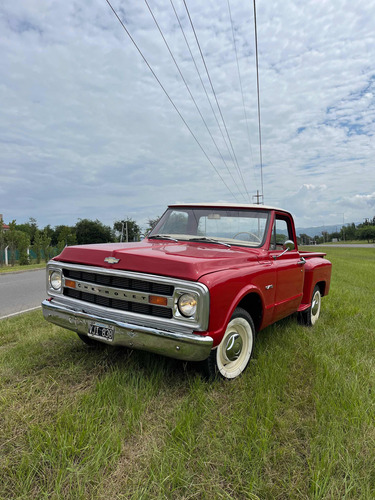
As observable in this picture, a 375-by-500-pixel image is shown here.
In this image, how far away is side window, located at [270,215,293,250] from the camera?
4.02 meters

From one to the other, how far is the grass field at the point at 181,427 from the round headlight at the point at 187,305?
700mm

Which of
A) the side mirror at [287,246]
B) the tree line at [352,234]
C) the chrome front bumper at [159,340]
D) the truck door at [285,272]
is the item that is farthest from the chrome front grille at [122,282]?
the tree line at [352,234]

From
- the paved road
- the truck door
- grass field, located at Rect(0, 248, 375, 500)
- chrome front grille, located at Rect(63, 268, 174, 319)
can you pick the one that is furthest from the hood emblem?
the paved road

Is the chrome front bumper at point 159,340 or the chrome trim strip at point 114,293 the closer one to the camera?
the chrome front bumper at point 159,340

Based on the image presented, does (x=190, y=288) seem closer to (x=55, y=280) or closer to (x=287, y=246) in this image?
(x=55, y=280)

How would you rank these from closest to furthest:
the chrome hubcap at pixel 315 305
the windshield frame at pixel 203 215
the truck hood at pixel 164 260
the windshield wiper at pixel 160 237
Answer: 1. the truck hood at pixel 164 260
2. the windshield frame at pixel 203 215
3. the windshield wiper at pixel 160 237
4. the chrome hubcap at pixel 315 305

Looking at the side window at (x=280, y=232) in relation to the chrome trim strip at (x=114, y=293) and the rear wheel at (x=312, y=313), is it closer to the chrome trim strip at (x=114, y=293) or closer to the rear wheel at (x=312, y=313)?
the rear wheel at (x=312, y=313)

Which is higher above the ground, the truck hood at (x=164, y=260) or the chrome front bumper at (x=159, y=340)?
the truck hood at (x=164, y=260)

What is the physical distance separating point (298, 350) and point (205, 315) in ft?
5.98

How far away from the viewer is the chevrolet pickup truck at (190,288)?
8.35 feet

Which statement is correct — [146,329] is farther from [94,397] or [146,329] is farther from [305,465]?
[305,465]

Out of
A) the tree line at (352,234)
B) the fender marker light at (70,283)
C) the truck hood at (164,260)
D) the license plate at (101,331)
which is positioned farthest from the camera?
the tree line at (352,234)

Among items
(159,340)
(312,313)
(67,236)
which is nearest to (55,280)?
(159,340)

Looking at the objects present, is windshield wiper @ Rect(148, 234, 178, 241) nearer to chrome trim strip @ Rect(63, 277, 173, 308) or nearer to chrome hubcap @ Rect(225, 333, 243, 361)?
chrome trim strip @ Rect(63, 277, 173, 308)
